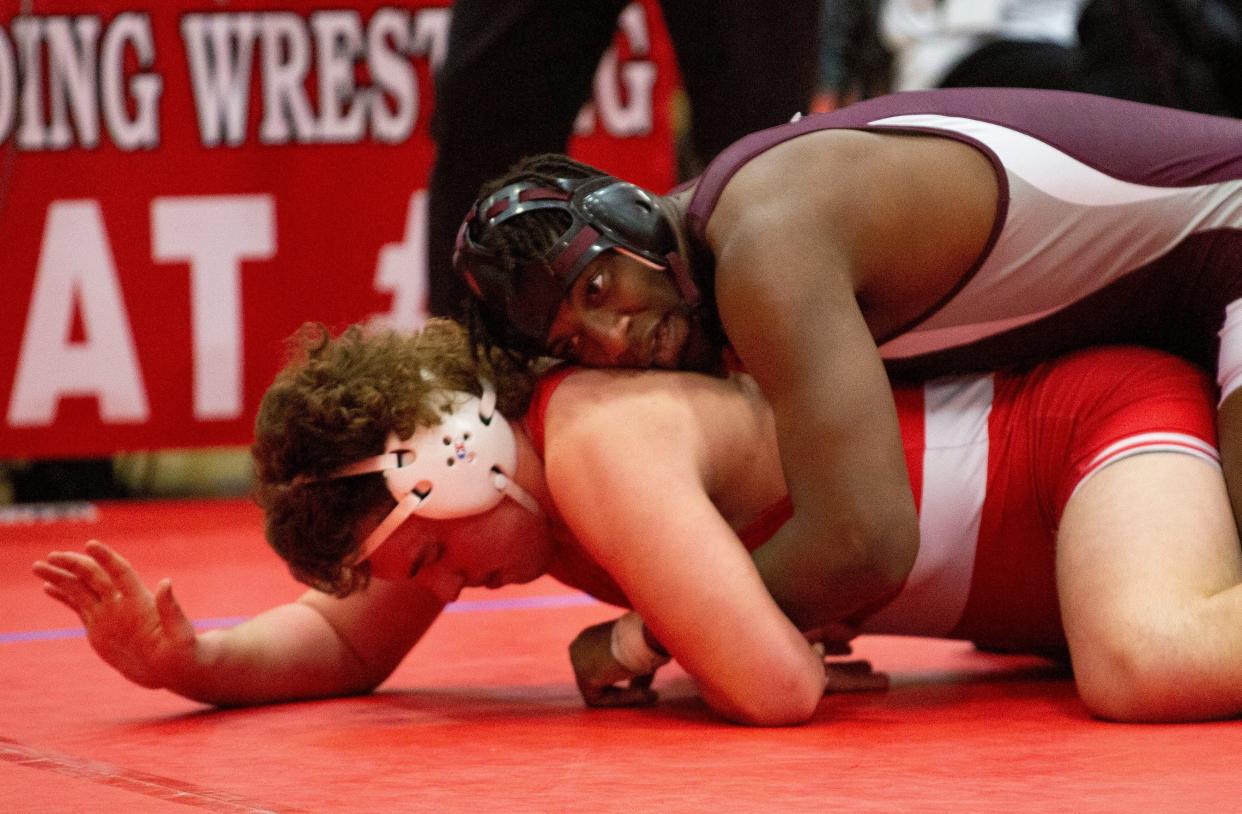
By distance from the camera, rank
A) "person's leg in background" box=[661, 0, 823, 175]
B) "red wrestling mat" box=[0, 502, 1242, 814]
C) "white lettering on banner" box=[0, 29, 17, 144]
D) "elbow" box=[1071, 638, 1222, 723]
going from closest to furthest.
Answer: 1. "red wrestling mat" box=[0, 502, 1242, 814]
2. "elbow" box=[1071, 638, 1222, 723]
3. "person's leg in background" box=[661, 0, 823, 175]
4. "white lettering on banner" box=[0, 29, 17, 144]

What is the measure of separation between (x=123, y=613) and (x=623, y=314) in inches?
25.8

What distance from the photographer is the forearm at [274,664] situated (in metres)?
2.13

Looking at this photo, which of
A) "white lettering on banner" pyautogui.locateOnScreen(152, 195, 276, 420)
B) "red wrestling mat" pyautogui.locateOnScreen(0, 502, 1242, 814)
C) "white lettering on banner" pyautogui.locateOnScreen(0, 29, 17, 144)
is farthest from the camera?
"white lettering on banner" pyautogui.locateOnScreen(152, 195, 276, 420)

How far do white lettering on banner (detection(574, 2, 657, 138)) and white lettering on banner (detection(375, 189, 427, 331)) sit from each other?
50 centimetres

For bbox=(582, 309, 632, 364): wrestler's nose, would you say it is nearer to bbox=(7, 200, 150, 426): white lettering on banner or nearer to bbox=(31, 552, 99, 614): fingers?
bbox=(31, 552, 99, 614): fingers

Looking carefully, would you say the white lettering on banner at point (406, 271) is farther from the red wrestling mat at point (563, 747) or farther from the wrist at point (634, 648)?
the wrist at point (634, 648)

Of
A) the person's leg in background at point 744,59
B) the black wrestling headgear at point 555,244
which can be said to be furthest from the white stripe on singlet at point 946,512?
the person's leg in background at point 744,59

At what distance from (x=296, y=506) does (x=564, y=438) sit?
30 cm

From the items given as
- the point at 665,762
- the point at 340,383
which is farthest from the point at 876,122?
the point at 665,762

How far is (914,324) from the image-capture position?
209cm

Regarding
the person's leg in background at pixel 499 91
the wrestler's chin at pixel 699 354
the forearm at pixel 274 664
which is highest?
the person's leg in background at pixel 499 91

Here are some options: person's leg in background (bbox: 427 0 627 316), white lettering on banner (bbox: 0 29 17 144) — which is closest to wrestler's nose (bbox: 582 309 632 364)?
person's leg in background (bbox: 427 0 627 316)

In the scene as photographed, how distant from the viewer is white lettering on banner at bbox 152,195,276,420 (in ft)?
15.0

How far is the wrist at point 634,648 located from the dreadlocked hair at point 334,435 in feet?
0.92
